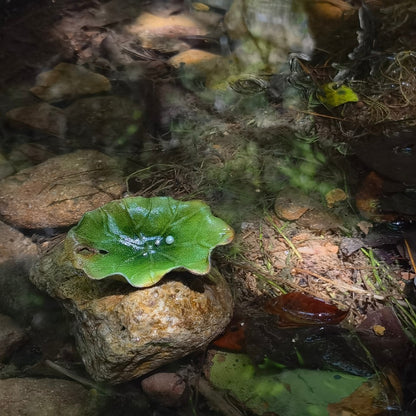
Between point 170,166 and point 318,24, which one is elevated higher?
point 318,24

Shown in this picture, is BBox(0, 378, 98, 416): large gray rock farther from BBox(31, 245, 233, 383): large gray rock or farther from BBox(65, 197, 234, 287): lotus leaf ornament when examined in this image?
BBox(65, 197, 234, 287): lotus leaf ornament

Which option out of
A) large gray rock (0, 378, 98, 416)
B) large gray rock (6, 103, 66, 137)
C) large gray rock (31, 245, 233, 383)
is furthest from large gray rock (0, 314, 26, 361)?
large gray rock (6, 103, 66, 137)

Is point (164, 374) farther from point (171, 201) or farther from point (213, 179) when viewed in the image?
point (213, 179)

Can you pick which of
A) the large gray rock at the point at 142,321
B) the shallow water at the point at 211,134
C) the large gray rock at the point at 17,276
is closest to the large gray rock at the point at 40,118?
the shallow water at the point at 211,134

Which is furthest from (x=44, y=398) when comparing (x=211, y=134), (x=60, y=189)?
(x=211, y=134)

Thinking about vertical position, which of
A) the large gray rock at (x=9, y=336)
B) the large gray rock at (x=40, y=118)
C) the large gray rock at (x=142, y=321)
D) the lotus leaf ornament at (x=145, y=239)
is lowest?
the large gray rock at (x=9, y=336)

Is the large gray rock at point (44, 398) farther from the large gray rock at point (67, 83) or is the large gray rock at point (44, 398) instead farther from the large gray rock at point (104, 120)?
the large gray rock at point (67, 83)

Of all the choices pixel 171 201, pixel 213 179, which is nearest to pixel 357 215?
pixel 213 179
